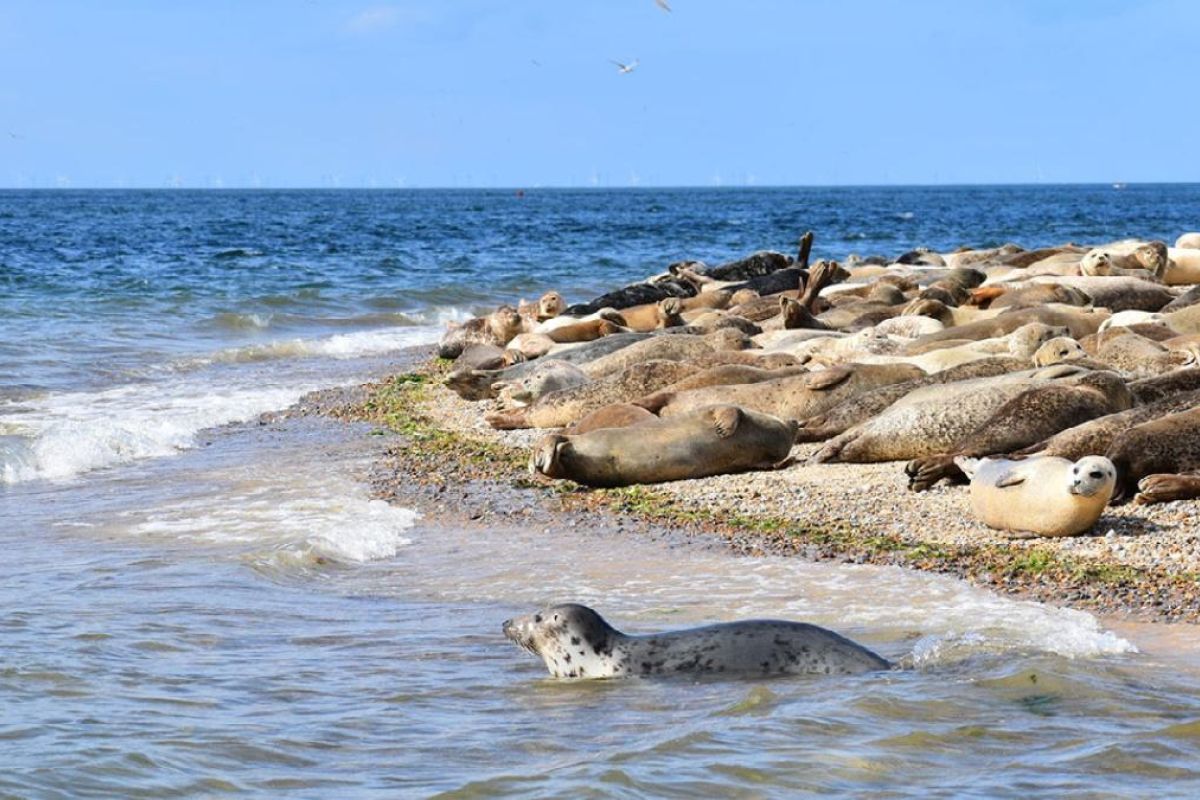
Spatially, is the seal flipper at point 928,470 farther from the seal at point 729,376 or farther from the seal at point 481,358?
the seal at point 481,358

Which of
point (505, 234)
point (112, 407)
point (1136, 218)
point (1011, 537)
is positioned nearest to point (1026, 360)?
point (1011, 537)

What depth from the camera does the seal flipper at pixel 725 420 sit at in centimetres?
966

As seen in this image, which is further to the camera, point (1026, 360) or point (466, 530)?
point (1026, 360)

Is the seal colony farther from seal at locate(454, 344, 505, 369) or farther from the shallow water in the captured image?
the shallow water

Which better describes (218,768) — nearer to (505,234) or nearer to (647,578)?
(647,578)

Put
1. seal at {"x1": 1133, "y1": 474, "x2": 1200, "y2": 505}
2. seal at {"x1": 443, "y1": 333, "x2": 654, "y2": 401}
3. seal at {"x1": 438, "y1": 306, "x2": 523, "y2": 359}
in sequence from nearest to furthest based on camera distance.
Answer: seal at {"x1": 1133, "y1": 474, "x2": 1200, "y2": 505}
seal at {"x1": 443, "y1": 333, "x2": 654, "y2": 401}
seal at {"x1": 438, "y1": 306, "x2": 523, "y2": 359}

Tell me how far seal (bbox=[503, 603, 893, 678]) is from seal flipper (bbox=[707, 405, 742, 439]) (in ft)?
12.3

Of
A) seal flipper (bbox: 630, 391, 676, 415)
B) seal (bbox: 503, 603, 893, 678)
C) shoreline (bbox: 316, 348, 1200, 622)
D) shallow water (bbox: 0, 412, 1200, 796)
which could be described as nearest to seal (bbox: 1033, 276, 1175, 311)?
seal flipper (bbox: 630, 391, 676, 415)

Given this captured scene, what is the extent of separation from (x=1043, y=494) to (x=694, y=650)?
8.26 ft

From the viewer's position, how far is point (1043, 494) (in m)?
7.67

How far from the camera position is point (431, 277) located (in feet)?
108

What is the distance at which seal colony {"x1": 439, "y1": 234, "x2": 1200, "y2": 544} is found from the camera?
831 cm

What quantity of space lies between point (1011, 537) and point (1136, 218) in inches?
2408

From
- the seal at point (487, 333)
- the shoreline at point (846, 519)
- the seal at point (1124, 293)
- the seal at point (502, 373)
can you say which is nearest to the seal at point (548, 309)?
the seal at point (487, 333)
